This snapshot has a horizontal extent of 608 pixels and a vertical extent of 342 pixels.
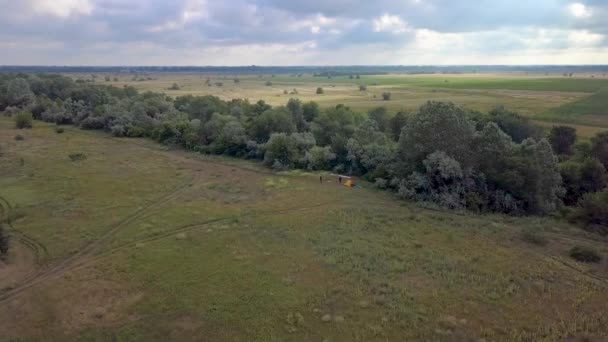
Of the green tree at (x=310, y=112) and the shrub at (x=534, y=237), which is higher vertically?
the green tree at (x=310, y=112)

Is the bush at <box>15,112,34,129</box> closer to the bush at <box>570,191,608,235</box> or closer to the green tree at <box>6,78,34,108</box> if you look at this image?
the green tree at <box>6,78,34,108</box>

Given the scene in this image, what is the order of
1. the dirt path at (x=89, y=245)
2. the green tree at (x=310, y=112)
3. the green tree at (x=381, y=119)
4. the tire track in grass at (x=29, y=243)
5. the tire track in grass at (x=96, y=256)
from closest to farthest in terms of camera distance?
the tire track in grass at (x=96, y=256), the dirt path at (x=89, y=245), the tire track in grass at (x=29, y=243), the green tree at (x=381, y=119), the green tree at (x=310, y=112)

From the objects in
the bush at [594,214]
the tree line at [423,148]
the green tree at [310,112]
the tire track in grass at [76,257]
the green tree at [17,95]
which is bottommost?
the tire track in grass at [76,257]

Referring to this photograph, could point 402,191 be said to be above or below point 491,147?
below

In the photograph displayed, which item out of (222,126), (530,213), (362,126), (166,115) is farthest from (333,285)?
(166,115)

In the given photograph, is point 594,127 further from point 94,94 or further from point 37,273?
point 94,94

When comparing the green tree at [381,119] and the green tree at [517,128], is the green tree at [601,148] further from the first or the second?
the green tree at [381,119]

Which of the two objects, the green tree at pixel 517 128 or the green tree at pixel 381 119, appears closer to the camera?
the green tree at pixel 517 128

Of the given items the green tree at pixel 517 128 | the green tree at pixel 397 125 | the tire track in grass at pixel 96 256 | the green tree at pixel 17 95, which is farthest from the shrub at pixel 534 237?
the green tree at pixel 17 95
